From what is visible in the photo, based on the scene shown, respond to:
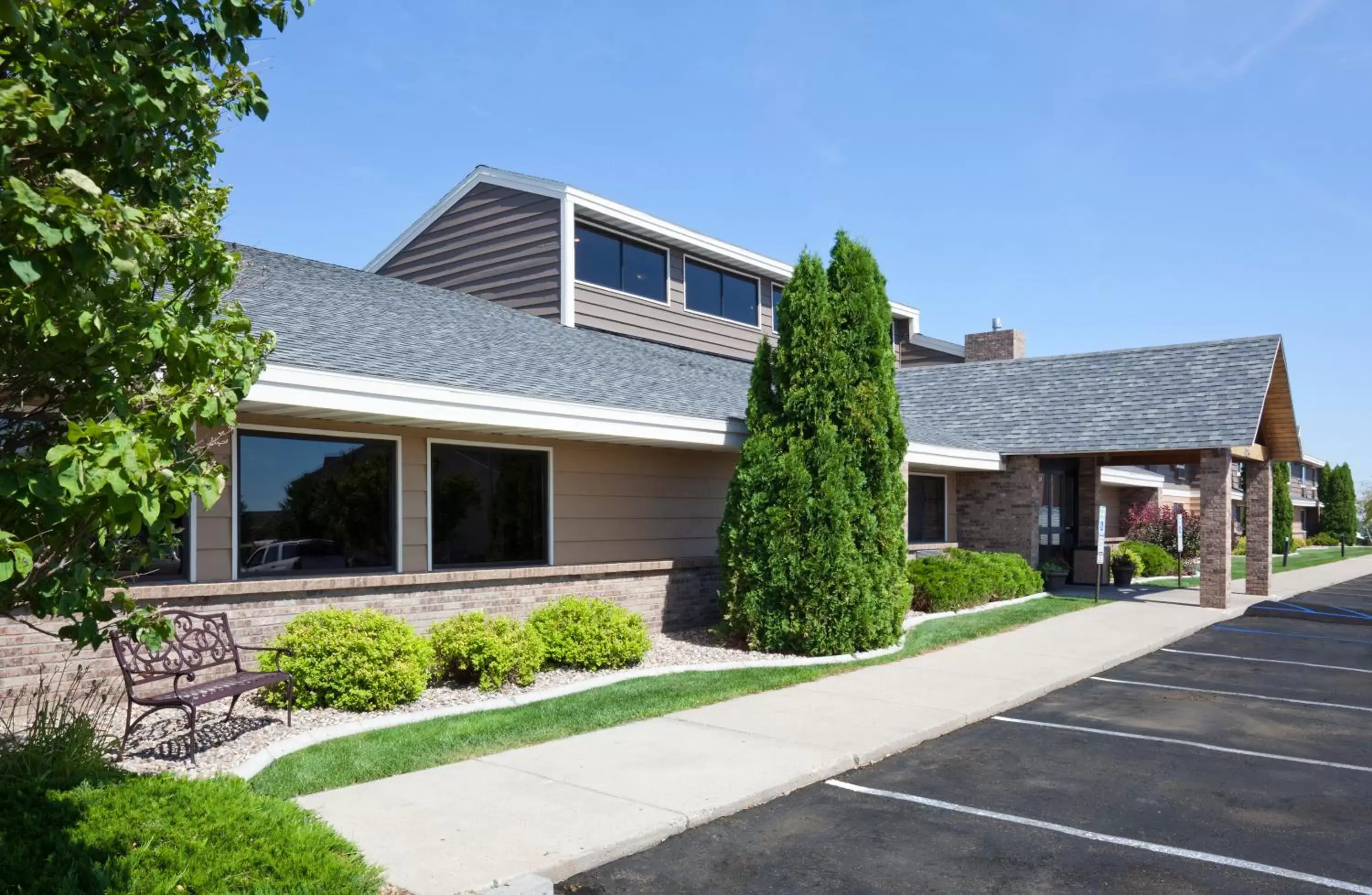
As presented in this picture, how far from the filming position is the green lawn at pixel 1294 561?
1031 inches

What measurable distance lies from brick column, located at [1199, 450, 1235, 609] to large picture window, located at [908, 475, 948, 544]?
17.2 feet

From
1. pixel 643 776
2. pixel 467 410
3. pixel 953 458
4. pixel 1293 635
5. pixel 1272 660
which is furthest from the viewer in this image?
pixel 953 458

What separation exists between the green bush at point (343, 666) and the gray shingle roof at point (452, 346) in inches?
96.5

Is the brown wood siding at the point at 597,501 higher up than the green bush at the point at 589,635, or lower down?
higher up

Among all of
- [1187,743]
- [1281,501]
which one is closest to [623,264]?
[1187,743]

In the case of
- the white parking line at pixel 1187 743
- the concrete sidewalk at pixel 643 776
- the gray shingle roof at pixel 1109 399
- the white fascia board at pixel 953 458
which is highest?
the gray shingle roof at pixel 1109 399

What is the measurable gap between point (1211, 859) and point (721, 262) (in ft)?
55.7

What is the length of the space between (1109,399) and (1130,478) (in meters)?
12.5

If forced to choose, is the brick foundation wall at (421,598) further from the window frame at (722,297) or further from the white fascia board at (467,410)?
the window frame at (722,297)

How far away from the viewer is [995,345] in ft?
98.9

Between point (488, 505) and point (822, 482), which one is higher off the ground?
point (822, 482)

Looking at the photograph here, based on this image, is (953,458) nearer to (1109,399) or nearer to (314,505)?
(1109,399)

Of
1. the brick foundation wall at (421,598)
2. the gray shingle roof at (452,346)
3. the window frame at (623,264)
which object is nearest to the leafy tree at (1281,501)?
the window frame at (623,264)

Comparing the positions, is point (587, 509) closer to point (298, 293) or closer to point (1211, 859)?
point (298, 293)
